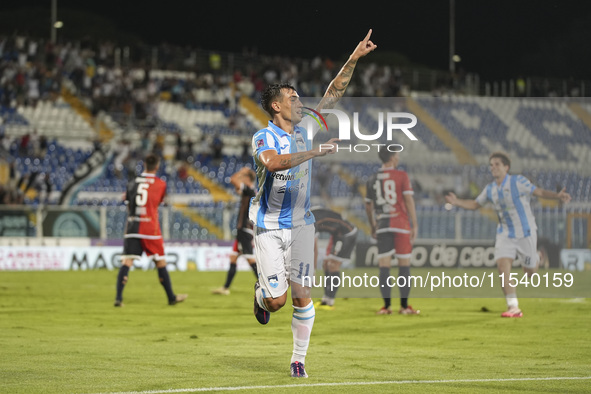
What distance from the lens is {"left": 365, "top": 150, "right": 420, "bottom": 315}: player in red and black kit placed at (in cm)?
1292

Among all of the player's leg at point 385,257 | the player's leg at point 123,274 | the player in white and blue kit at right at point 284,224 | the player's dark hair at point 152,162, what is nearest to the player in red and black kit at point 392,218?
the player's leg at point 385,257

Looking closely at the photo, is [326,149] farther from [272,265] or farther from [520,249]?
[520,249]

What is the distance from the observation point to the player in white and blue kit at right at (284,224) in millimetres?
7250

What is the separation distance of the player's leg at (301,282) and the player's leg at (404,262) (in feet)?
19.2

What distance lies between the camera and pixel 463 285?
1284 cm

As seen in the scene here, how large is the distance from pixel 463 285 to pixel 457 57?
130 ft

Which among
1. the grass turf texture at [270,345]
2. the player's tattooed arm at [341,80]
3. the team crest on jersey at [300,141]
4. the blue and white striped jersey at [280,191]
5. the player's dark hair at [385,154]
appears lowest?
the grass turf texture at [270,345]

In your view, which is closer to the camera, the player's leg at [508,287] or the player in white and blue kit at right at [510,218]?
the player in white and blue kit at right at [510,218]

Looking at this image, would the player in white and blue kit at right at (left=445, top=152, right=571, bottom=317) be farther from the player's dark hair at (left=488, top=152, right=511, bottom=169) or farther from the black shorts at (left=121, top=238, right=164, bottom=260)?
the black shorts at (left=121, top=238, right=164, bottom=260)

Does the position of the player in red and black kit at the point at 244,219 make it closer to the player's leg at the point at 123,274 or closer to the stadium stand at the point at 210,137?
the stadium stand at the point at 210,137

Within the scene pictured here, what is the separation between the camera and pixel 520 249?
12.6 meters

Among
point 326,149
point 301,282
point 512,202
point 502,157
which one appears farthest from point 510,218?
point 326,149

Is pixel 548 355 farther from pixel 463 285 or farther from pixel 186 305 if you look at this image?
pixel 186 305

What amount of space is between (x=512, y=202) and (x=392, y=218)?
1634mm
